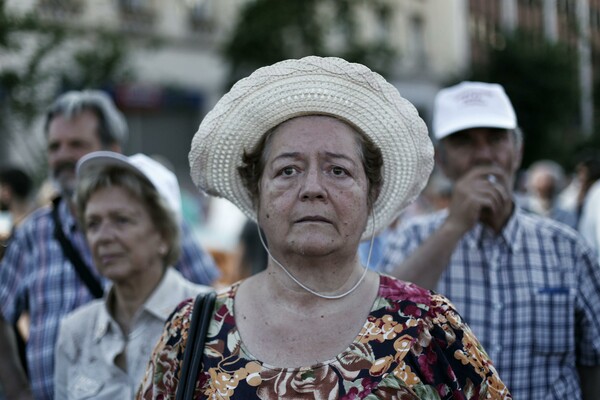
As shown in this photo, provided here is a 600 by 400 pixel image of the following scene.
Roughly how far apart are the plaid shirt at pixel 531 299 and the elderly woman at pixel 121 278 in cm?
127

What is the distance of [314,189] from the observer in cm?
260

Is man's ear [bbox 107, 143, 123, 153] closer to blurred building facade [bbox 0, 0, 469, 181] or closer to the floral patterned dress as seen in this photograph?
the floral patterned dress

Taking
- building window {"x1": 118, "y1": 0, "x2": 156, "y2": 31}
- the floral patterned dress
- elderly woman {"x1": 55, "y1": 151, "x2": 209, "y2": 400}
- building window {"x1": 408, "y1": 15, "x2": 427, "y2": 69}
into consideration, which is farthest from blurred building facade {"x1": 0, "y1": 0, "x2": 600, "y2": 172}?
the floral patterned dress

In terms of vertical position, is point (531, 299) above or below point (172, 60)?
below

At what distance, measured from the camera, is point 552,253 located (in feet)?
12.2

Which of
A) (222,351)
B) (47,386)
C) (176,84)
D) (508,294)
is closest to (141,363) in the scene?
(47,386)

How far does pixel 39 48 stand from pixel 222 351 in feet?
25.3

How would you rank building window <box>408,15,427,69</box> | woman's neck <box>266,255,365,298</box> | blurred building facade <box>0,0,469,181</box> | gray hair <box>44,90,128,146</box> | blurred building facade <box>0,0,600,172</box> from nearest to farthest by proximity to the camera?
1. woman's neck <box>266,255,365,298</box>
2. gray hair <box>44,90,128,146</box>
3. blurred building facade <box>0,0,600,172</box>
4. blurred building facade <box>0,0,469,181</box>
5. building window <box>408,15,427,69</box>

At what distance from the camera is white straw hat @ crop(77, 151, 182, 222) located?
3.87 m

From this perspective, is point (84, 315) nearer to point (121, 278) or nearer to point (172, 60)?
point (121, 278)

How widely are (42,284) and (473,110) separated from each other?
2228mm

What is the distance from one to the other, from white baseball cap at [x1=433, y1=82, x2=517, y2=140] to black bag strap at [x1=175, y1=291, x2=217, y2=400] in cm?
160

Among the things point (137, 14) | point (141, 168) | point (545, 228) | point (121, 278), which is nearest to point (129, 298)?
point (121, 278)

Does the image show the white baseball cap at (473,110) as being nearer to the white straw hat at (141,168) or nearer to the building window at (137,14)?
the white straw hat at (141,168)
